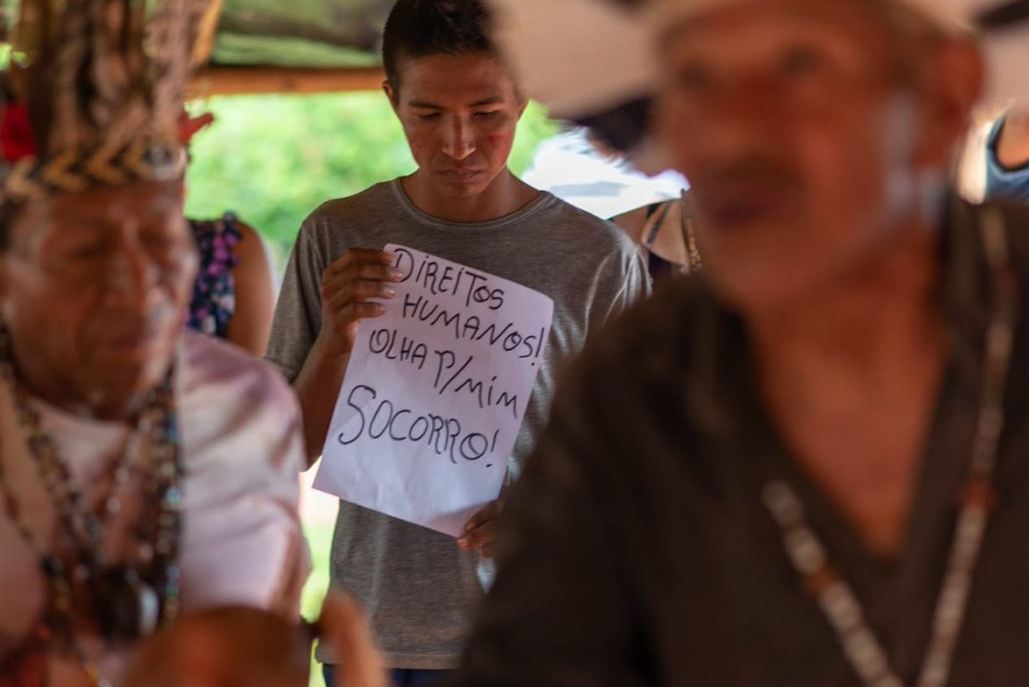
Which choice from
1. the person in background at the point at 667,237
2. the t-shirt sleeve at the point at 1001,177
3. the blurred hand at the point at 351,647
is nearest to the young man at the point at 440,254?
the person in background at the point at 667,237

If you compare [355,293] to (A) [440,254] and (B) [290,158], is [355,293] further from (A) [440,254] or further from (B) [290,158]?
(B) [290,158]

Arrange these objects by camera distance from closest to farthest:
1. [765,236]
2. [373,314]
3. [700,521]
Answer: [765,236], [700,521], [373,314]

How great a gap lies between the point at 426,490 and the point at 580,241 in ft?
1.77

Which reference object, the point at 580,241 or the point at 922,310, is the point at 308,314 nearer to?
the point at 580,241

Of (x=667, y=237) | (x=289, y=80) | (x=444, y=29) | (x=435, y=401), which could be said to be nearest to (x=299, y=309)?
(x=435, y=401)

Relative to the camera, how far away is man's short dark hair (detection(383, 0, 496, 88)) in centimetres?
294

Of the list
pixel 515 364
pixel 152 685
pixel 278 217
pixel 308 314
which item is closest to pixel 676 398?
pixel 152 685

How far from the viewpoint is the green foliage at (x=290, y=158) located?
7949mm

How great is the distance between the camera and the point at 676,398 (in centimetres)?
159

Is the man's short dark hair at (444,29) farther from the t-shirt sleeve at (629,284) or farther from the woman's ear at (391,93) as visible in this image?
the t-shirt sleeve at (629,284)

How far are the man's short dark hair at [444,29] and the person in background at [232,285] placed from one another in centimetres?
63

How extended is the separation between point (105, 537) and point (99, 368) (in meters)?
0.20

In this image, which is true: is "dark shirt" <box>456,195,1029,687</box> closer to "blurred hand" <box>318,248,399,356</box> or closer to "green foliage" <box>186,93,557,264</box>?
"blurred hand" <box>318,248,399,356</box>

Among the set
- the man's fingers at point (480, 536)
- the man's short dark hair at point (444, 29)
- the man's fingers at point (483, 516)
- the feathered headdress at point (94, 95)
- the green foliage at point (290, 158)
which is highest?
the feathered headdress at point (94, 95)
